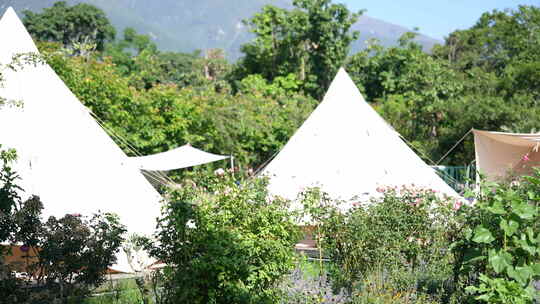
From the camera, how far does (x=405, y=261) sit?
5211mm

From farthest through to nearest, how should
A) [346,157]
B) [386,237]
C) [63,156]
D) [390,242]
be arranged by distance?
[346,157] < [63,156] < [390,242] < [386,237]

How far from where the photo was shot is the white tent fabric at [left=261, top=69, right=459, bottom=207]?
8.76 metres

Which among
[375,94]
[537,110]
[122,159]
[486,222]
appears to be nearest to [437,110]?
[537,110]

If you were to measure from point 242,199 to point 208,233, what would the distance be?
48 centimetres

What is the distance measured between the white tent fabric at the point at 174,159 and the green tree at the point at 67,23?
80.5 ft

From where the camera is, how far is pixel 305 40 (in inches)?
882

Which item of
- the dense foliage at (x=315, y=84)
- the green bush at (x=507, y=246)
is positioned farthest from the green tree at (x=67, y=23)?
the green bush at (x=507, y=246)

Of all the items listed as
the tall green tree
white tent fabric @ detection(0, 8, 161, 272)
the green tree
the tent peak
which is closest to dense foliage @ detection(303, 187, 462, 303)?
white tent fabric @ detection(0, 8, 161, 272)

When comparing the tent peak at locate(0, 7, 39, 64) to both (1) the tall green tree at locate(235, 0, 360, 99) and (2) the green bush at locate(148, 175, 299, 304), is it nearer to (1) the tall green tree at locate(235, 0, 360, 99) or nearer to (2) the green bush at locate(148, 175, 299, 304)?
(2) the green bush at locate(148, 175, 299, 304)

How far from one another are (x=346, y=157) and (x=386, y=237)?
13.5ft

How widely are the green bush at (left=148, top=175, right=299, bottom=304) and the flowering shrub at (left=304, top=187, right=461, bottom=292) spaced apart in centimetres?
90

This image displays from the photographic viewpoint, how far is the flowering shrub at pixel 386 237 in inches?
194

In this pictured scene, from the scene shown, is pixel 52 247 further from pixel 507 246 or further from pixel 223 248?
pixel 507 246

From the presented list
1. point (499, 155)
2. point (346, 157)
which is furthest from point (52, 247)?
point (499, 155)
